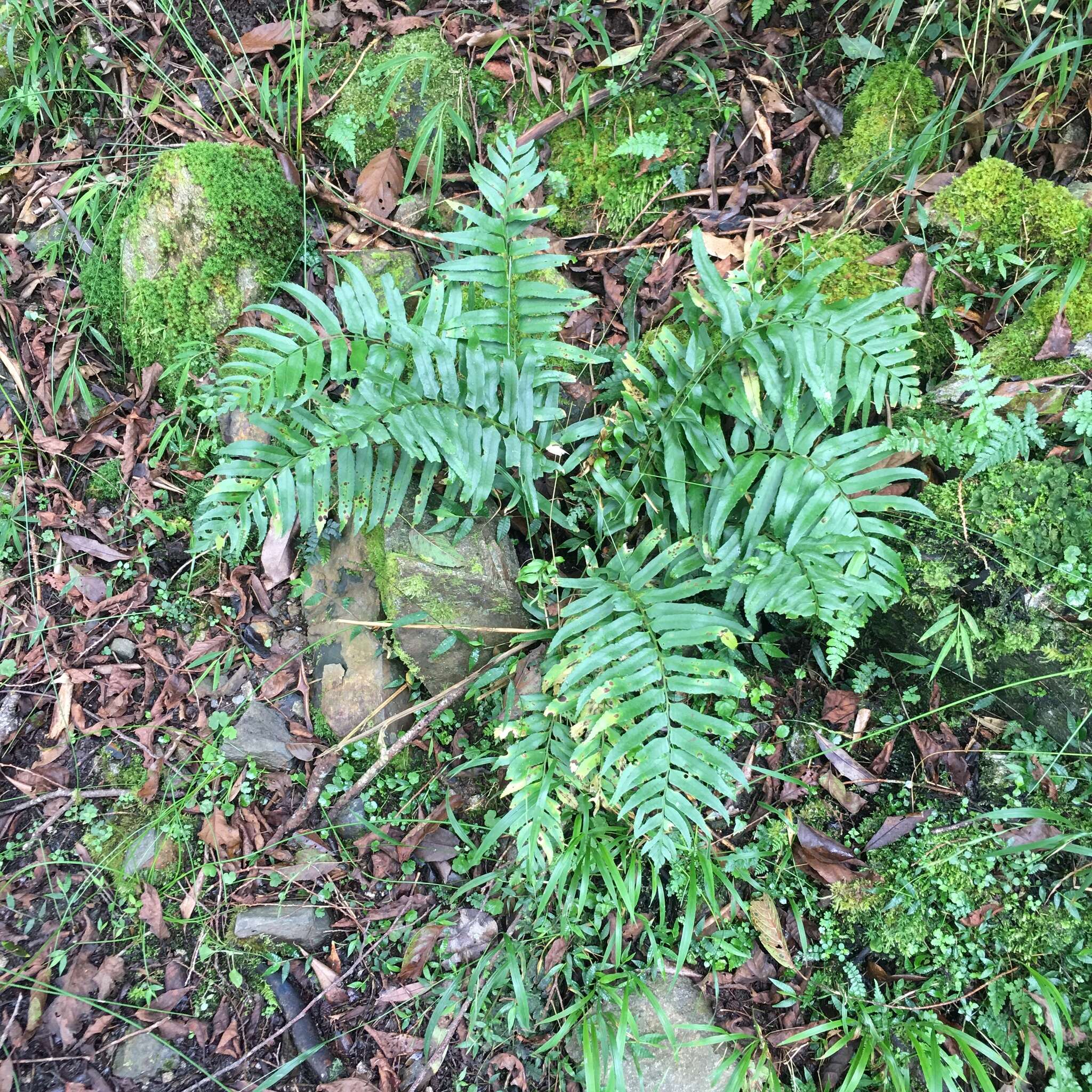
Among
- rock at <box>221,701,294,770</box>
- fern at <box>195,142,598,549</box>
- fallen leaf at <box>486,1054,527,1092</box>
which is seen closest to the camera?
fern at <box>195,142,598,549</box>

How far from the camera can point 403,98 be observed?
12.6ft

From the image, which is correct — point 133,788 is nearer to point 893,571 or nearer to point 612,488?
point 612,488

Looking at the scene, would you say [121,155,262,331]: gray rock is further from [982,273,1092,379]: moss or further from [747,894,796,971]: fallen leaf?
[747,894,796,971]: fallen leaf

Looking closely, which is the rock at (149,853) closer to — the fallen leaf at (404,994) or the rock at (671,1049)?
the fallen leaf at (404,994)

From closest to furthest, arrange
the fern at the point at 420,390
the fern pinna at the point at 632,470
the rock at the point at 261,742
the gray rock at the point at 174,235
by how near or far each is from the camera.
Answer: the fern pinna at the point at 632,470 < the fern at the point at 420,390 < the rock at the point at 261,742 < the gray rock at the point at 174,235

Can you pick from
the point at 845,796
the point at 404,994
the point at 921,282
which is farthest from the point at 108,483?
the point at 921,282

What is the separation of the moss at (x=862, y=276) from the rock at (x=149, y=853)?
3.57 m

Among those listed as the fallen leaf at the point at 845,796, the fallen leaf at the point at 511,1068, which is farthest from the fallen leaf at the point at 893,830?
the fallen leaf at the point at 511,1068

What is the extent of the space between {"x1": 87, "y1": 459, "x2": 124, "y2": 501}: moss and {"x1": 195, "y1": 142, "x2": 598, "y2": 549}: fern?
1055 millimetres

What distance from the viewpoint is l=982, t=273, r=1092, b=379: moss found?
2.92m

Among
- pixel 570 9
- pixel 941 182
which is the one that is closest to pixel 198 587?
pixel 570 9

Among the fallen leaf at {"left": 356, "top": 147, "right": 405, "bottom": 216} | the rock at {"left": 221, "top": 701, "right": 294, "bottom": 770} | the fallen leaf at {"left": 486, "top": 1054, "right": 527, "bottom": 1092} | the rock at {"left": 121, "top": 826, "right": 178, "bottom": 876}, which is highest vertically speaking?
the fallen leaf at {"left": 356, "top": 147, "right": 405, "bottom": 216}

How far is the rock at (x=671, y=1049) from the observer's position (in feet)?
9.41

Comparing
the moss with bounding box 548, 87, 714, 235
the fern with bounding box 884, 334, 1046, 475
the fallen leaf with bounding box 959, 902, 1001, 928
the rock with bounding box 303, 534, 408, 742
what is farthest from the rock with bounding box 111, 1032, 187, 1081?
the moss with bounding box 548, 87, 714, 235
